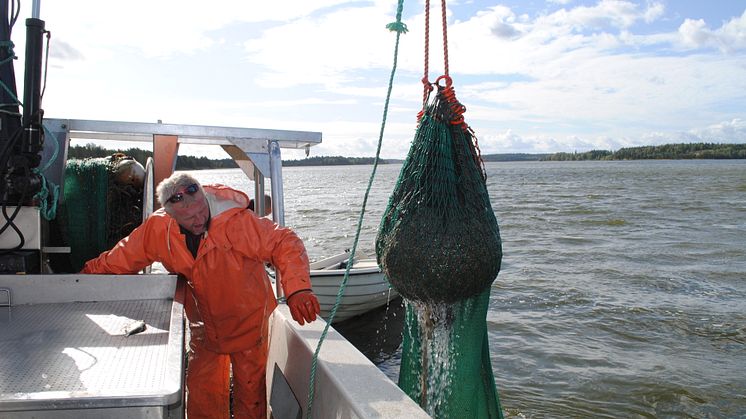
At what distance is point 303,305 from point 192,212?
800 millimetres

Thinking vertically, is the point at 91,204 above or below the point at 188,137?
below

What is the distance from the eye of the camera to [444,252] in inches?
113

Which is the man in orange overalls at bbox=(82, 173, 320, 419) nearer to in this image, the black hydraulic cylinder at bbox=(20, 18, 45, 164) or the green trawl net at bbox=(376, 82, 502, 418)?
the green trawl net at bbox=(376, 82, 502, 418)

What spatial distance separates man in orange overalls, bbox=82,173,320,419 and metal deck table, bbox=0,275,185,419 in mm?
316

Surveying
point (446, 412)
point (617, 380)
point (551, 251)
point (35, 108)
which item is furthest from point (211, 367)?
point (551, 251)

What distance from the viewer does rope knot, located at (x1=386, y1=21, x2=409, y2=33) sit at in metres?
2.78

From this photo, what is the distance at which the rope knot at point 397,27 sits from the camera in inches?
109

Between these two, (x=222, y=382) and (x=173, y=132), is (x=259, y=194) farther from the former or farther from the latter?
(x=222, y=382)

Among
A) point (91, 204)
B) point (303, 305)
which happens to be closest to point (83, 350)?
point (303, 305)

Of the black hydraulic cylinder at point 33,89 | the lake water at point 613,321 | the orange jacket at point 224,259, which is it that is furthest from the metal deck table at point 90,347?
the lake water at point 613,321

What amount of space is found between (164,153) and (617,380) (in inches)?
244

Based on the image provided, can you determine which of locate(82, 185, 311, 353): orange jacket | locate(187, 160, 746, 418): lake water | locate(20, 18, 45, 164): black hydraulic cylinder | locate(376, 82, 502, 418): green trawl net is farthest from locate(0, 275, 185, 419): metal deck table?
locate(187, 160, 746, 418): lake water

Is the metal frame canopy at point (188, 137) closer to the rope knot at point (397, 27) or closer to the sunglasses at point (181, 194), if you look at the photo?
the sunglasses at point (181, 194)

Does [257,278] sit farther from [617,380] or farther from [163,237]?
[617,380]
